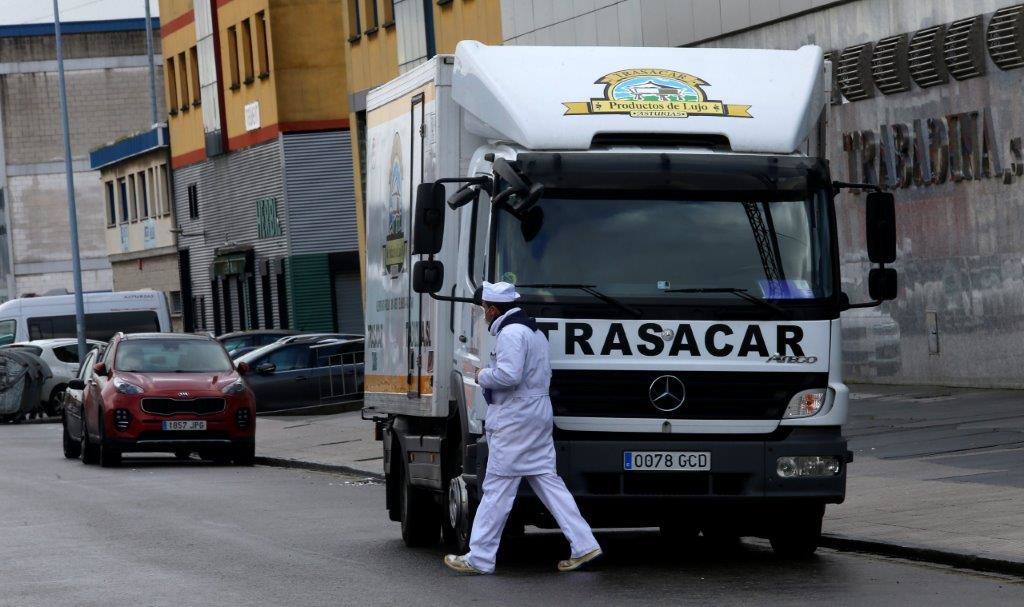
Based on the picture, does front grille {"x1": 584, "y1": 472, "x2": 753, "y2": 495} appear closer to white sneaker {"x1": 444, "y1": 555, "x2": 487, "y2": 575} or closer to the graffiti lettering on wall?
white sneaker {"x1": 444, "y1": 555, "x2": 487, "y2": 575}

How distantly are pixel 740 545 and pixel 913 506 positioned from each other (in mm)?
1470

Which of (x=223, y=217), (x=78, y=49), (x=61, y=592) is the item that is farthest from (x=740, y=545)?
(x=78, y=49)

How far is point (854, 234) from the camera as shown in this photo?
2783cm

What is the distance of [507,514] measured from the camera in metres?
11.9

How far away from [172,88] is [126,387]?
138ft

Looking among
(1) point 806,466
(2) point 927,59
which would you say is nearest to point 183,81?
(2) point 927,59

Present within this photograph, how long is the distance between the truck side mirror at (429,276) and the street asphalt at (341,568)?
5.42ft

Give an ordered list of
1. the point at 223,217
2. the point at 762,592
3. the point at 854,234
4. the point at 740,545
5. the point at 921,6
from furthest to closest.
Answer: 1. the point at 223,217
2. the point at 854,234
3. the point at 921,6
4. the point at 740,545
5. the point at 762,592

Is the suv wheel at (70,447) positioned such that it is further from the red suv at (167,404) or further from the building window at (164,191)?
the building window at (164,191)

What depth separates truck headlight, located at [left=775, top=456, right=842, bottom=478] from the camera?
11977mm

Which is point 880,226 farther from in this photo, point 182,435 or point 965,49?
point 182,435

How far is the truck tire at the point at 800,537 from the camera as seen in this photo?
12695 millimetres

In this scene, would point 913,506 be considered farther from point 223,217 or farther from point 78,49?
point 78,49

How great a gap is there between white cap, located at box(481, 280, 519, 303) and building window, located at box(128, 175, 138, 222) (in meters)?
→ 59.4
